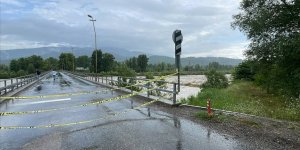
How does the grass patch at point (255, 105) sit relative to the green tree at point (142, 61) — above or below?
below

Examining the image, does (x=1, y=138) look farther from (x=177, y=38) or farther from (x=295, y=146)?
(x=177, y=38)

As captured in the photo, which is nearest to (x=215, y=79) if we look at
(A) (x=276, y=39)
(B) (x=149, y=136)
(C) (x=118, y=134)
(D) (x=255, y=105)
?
(A) (x=276, y=39)

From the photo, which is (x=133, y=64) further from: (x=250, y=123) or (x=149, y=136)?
(x=149, y=136)

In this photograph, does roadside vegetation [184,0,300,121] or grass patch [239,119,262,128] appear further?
roadside vegetation [184,0,300,121]

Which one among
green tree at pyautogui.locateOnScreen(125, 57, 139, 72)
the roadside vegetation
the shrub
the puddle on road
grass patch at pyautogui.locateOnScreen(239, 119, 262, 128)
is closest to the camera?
the puddle on road

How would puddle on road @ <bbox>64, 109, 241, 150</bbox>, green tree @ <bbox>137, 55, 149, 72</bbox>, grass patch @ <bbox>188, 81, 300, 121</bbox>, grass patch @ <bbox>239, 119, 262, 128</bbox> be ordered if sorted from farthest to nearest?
green tree @ <bbox>137, 55, 149, 72</bbox>
grass patch @ <bbox>188, 81, 300, 121</bbox>
grass patch @ <bbox>239, 119, 262, 128</bbox>
puddle on road @ <bbox>64, 109, 241, 150</bbox>

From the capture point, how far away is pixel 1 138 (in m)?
9.16

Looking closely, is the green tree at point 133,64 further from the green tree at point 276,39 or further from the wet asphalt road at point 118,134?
the wet asphalt road at point 118,134

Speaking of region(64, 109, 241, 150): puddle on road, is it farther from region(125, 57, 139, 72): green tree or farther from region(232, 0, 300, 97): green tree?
region(125, 57, 139, 72): green tree

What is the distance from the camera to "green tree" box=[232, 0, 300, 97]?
2338 cm

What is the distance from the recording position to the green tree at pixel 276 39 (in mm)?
23375

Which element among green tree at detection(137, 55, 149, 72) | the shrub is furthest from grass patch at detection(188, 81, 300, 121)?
green tree at detection(137, 55, 149, 72)

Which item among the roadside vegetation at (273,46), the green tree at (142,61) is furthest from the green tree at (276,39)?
the green tree at (142,61)

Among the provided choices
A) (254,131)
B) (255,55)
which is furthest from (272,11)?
(254,131)
